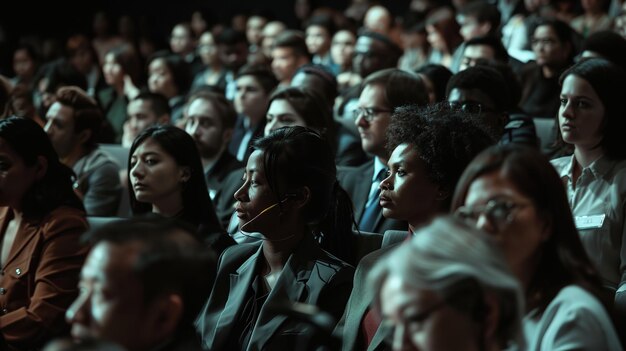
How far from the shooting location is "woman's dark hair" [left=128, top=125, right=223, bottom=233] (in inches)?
136

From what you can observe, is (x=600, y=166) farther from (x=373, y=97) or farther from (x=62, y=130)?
(x=62, y=130)

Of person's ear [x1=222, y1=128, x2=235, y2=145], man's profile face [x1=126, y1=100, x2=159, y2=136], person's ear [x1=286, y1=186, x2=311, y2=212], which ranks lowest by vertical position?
man's profile face [x1=126, y1=100, x2=159, y2=136]

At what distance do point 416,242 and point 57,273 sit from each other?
5.91 feet

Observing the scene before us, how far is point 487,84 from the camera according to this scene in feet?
12.5

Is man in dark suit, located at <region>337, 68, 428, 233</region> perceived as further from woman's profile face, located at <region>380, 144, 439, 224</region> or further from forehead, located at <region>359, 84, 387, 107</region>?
woman's profile face, located at <region>380, 144, 439, 224</region>

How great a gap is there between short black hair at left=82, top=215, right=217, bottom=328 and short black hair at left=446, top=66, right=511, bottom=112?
7.22 ft

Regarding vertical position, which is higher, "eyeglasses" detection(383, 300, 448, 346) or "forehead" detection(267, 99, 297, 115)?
"eyeglasses" detection(383, 300, 448, 346)

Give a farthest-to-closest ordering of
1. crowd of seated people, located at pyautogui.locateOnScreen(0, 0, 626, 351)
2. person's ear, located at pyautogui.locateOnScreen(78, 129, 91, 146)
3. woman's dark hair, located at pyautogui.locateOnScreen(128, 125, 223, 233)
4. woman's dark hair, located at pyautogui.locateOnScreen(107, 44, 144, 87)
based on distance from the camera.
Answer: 1. woman's dark hair, located at pyautogui.locateOnScreen(107, 44, 144, 87)
2. person's ear, located at pyautogui.locateOnScreen(78, 129, 91, 146)
3. woman's dark hair, located at pyautogui.locateOnScreen(128, 125, 223, 233)
4. crowd of seated people, located at pyautogui.locateOnScreen(0, 0, 626, 351)

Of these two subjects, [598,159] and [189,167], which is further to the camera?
[189,167]

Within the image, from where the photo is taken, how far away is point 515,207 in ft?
5.93

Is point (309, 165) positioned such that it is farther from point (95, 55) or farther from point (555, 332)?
point (95, 55)

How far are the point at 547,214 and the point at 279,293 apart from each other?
0.98m

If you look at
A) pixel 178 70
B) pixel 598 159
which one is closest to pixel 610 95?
pixel 598 159

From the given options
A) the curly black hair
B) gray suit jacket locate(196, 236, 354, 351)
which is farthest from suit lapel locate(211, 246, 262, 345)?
the curly black hair
